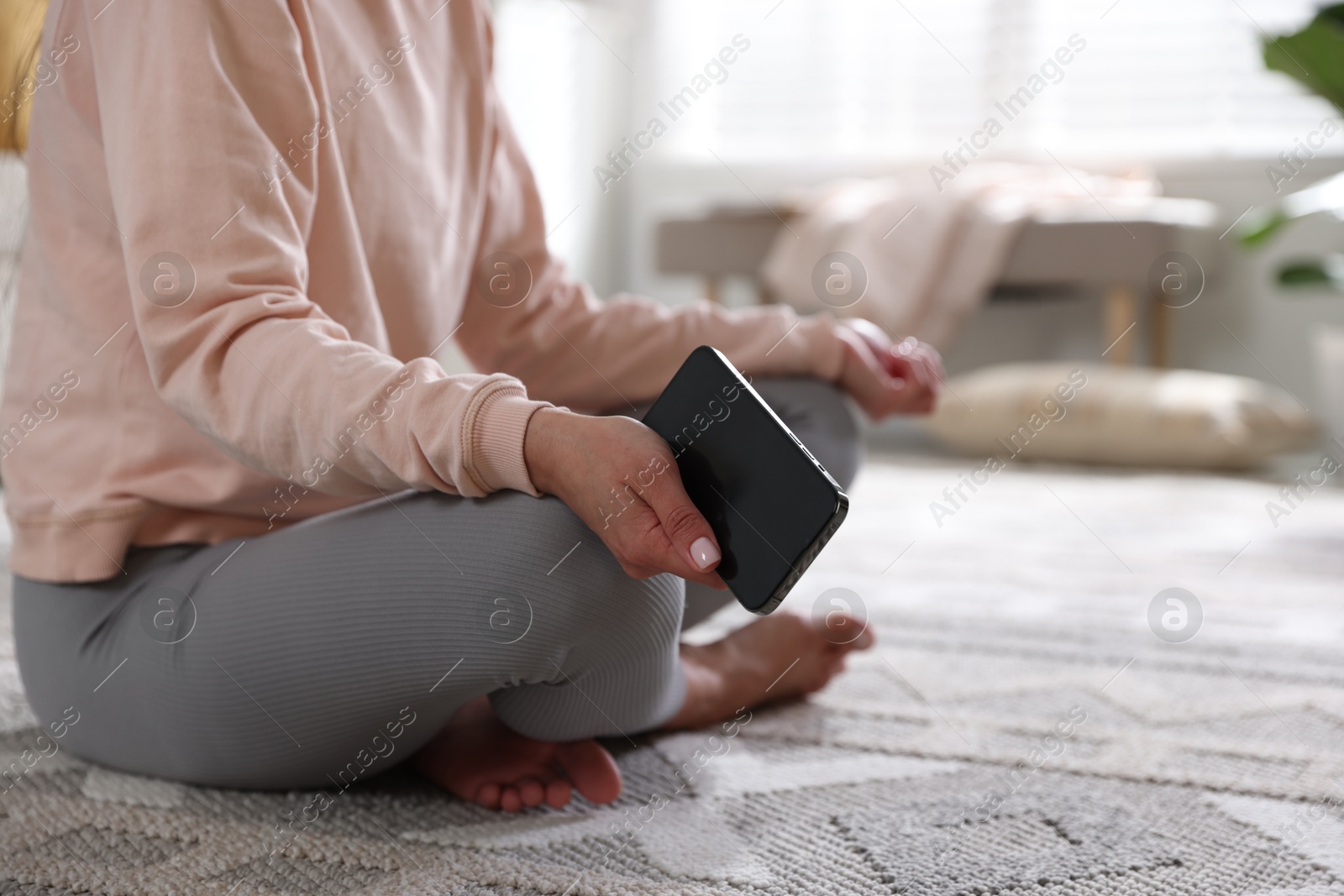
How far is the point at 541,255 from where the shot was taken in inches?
35.1

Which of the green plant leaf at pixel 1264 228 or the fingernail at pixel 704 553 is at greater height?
the fingernail at pixel 704 553

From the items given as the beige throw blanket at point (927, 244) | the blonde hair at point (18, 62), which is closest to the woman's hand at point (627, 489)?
the blonde hair at point (18, 62)

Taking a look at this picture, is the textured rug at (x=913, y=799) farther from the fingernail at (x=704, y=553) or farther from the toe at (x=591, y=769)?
the fingernail at (x=704, y=553)

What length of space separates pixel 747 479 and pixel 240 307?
0.25m

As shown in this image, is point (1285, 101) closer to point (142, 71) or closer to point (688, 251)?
point (688, 251)

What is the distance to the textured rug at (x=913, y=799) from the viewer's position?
594 mm

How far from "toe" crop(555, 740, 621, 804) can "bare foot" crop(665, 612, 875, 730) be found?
95mm

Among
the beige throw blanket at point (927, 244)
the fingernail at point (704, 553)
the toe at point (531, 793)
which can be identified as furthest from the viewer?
the beige throw blanket at point (927, 244)

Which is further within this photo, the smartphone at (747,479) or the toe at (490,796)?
the toe at (490,796)

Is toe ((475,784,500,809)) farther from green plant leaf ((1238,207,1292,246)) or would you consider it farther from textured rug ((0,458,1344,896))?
green plant leaf ((1238,207,1292,246))

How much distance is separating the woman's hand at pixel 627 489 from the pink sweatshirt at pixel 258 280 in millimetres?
16

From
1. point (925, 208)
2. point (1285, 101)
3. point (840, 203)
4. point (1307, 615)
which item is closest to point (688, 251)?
point (840, 203)

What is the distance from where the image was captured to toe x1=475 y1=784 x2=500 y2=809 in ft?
2.24

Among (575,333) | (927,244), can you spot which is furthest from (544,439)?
(927,244)
